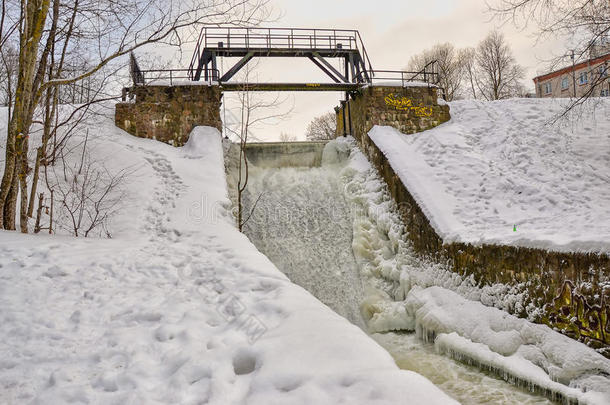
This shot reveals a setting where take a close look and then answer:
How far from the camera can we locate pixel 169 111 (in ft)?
42.7

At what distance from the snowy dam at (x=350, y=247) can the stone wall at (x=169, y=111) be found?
1.52m

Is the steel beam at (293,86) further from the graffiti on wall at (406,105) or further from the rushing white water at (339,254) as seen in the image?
the rushing white water at (339,254)

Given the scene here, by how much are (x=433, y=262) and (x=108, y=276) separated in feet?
20.2

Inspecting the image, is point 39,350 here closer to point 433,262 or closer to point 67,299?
point 67,299

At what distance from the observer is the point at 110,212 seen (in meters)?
8.18

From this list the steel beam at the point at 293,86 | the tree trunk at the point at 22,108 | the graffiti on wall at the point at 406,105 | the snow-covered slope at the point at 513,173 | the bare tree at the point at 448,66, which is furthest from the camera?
the bare tree at the point at 448,66

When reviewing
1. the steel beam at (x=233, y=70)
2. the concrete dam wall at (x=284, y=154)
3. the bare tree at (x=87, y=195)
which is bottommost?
the bare tree at (x=87, y=195)

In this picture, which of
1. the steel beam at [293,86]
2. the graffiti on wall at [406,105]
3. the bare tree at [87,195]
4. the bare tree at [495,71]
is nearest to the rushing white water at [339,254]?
the steel beam at [293,86]

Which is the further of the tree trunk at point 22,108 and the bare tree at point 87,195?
the bare tree at point 87,195

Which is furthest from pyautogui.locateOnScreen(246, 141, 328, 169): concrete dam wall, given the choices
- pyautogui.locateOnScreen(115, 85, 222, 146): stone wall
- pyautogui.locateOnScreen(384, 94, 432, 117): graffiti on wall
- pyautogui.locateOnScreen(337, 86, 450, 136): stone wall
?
pyautogui.locateOnScreen(384, 94, 432, 117): graffiti on wall

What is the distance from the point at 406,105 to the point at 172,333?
1234 centimetres

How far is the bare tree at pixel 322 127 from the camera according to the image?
43987 mm

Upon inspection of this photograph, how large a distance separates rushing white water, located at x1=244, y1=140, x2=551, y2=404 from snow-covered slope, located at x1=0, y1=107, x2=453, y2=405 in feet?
10.4

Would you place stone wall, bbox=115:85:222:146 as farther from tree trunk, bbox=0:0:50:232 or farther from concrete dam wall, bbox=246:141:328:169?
tree trunk, bbox=0:0:50:232
